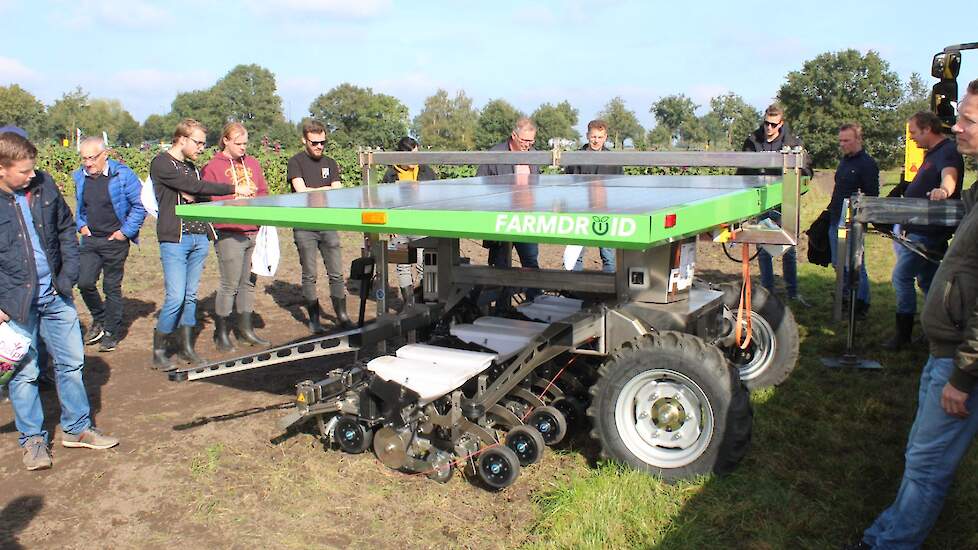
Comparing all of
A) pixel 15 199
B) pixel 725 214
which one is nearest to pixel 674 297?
pixel 725 214

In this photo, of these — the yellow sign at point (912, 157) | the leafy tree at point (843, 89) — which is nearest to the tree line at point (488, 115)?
the leafy tree at point (843, 89)

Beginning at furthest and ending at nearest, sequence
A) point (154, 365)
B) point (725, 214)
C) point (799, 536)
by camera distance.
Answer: point (154, 365)
point (725, 214)
point (799, 536)

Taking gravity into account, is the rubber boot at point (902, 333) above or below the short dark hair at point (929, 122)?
below

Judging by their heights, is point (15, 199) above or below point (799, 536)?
above

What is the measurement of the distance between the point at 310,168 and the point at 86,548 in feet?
14.3

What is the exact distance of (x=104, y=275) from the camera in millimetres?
7145

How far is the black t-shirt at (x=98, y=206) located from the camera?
6.91 meters

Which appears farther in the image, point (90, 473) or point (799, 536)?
point (90, 473)

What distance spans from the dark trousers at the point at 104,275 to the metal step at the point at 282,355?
10.3 ft

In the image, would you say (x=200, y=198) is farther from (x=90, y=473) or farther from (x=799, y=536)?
(x=799, y=536)

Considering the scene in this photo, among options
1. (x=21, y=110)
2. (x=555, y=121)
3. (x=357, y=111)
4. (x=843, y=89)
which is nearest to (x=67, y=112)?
(x=21, y=110)

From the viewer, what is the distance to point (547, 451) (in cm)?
443

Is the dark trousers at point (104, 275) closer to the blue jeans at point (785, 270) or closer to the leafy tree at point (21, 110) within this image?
the blue jeans at point (785, 270)

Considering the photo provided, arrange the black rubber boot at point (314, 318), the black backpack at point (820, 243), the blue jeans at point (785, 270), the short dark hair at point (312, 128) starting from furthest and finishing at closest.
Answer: the blue jeans at point (785, 270)
the black backpack at point (820, 243)
the black rubber boot at point (314, 318)
the short dark hair at point (312, 128)
